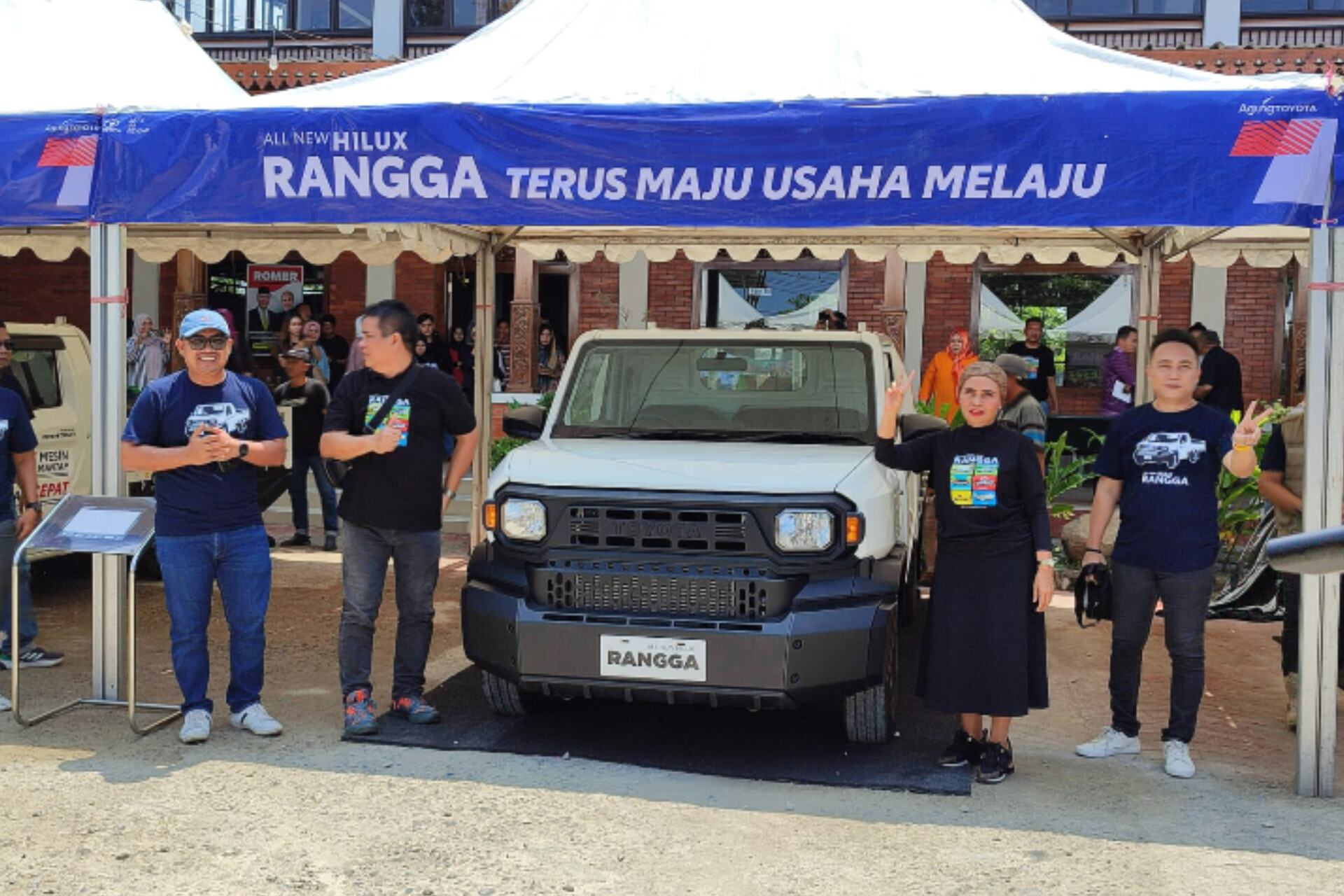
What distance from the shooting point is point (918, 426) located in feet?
19.0

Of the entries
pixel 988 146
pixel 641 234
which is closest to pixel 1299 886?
pixel 988 146

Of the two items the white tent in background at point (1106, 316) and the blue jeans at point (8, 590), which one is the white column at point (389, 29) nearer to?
the white tent in background at point (1106, 316)

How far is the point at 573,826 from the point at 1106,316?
13725mm

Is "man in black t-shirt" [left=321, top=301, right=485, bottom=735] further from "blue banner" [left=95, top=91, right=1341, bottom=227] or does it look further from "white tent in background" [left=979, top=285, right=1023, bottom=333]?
"white tent in background" [left=979, top=285, right=1023, bottom=333]

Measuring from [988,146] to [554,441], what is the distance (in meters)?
2.42

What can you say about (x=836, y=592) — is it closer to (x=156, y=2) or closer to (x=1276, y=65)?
(x=156, y=2)

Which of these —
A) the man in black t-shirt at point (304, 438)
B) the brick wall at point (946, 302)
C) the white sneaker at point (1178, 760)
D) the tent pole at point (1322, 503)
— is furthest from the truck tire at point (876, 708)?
the brick wall at point (946, 302)

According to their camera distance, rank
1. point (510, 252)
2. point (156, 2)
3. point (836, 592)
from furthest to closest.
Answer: point (510, 252) < point (156, 2) < point (836, 592)

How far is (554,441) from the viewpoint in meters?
6.29

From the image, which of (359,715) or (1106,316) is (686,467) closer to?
(359,715)

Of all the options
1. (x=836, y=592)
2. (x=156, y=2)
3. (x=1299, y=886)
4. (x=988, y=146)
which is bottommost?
(x=1299, y=886)

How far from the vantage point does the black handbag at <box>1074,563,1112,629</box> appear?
5.49m

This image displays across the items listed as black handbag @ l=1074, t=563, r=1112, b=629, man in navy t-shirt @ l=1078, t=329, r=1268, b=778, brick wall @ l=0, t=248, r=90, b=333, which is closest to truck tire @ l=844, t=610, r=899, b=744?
black handbag @ l=1074, t=563, r=1112, b=629

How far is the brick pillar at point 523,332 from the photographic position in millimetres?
15969
